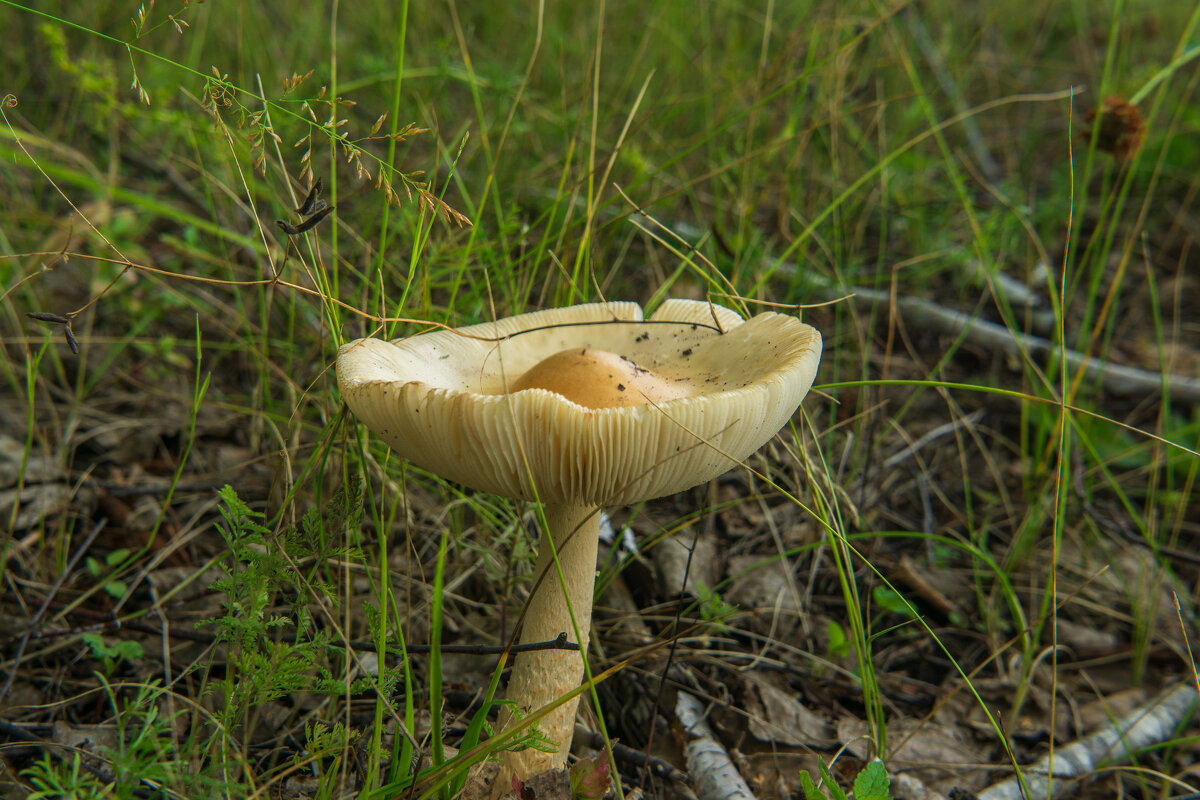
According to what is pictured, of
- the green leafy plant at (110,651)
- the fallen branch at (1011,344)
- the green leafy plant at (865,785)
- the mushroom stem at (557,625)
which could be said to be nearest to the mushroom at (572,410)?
the mushroom stem at (557,625)

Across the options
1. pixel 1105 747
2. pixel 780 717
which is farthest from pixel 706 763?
pixel 1105 747

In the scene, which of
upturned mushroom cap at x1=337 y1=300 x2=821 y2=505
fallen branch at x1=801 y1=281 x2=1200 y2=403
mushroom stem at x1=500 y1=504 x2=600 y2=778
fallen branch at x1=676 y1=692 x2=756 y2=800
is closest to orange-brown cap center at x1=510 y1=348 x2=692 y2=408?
upturned mushroom cap at x1=337 y1=300 x2=821 y2=505

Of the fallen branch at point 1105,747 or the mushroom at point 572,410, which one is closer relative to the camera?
the mushroom at point 572,410

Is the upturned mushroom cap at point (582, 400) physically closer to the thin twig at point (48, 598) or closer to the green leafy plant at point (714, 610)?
the green leafy plant at point (714, 610)

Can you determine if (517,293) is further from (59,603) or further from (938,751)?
(938,751)

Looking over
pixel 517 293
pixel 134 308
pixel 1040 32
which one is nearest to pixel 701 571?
pixel 517 293
